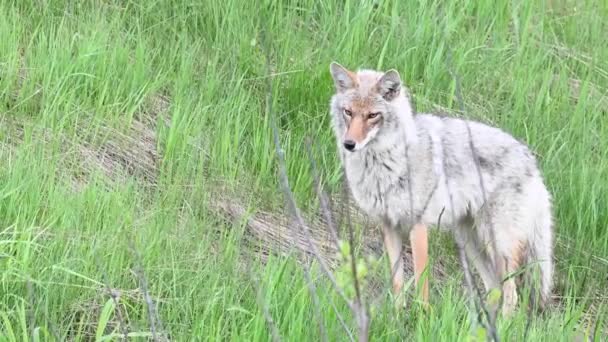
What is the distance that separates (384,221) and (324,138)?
92cm

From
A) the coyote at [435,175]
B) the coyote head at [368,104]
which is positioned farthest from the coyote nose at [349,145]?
the coyote at [435,175]

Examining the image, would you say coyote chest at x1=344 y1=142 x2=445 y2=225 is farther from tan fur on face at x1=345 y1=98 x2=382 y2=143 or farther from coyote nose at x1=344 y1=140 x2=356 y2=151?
coyote nose at x1=344 y1=140 x2=356 y2=151

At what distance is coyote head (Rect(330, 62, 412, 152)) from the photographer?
595 centimetres

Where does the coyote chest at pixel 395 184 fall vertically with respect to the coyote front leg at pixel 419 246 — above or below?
above

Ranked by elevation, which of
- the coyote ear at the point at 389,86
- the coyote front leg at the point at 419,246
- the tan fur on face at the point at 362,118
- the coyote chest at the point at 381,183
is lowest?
the coyote front leg at the point at 419,246

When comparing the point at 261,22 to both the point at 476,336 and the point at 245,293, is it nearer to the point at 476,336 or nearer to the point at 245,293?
the point at 245,293

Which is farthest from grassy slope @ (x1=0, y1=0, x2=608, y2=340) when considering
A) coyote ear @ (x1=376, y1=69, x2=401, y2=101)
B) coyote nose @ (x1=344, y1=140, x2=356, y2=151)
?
coyote ear @ (x1=376, y1=69, x2=401, y2=101)

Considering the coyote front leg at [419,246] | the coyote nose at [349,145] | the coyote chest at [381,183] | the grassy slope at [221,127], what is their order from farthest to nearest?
the coyote chest at [381,183], the coyote front leg at [419,246], the coyote nose at [349,145], the grassy slope at [221,127]

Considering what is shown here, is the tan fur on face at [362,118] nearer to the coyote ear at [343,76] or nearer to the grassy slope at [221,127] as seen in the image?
the coyote ear at [343,76]

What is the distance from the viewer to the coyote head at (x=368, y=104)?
19.5ft

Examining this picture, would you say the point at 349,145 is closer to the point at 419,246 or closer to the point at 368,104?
the point at 368,104

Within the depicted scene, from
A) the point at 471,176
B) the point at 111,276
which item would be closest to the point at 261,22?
the point at 471,176

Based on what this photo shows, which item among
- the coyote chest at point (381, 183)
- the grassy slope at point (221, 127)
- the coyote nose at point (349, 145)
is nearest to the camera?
the grassy slope at point (221, 127)

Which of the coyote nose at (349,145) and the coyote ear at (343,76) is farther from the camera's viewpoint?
the coyote ear at (343,76)
